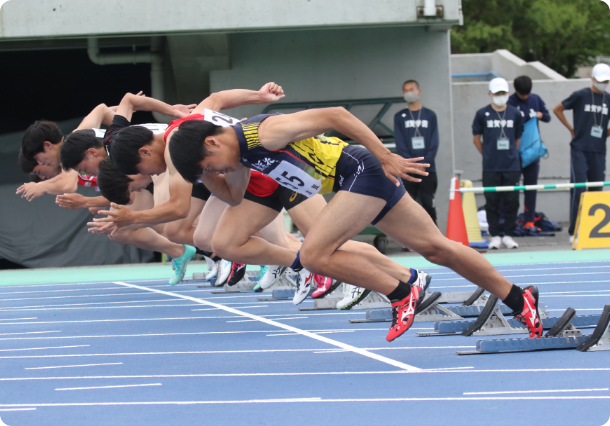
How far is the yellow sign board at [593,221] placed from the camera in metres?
10.7

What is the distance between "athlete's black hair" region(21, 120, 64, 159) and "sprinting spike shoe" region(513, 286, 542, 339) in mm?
4979

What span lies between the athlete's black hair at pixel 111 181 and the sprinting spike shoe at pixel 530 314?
3.27 m

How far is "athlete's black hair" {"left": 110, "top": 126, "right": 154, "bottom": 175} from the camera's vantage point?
198 inches

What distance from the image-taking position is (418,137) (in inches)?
→ 452

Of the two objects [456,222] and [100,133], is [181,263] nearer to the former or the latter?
[100,133]

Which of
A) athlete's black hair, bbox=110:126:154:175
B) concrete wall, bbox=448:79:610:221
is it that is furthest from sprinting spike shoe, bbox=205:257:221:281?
concrete wall, bbox=448:79:610:221

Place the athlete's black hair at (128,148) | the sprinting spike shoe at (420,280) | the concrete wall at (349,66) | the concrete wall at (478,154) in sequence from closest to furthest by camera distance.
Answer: the athlete's black hair at (128,148), the sprinting spike shoe at (420,280), the concrete wall at (349,66), the concrete wall at (478,154)

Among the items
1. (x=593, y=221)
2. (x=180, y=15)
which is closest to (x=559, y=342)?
(x=593, y=221)

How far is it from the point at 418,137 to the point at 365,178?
7.30 m

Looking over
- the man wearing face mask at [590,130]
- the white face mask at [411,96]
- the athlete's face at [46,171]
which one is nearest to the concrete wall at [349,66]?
the white face mask at [411,96]

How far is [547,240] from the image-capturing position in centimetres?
1268

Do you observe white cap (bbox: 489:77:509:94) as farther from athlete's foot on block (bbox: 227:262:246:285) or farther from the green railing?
athlete's foot on block (bbox: 227:262:246:285)

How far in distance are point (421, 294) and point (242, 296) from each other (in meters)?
2.98

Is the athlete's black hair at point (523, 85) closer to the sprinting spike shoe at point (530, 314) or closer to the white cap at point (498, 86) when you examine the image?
the white cap at point (498, 86)
